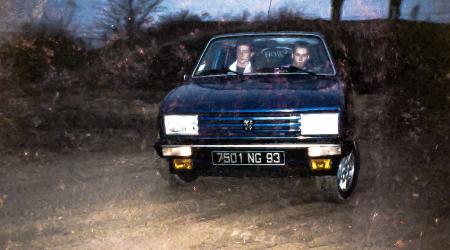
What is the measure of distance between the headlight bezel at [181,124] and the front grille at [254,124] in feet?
0.33

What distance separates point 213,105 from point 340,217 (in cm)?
139

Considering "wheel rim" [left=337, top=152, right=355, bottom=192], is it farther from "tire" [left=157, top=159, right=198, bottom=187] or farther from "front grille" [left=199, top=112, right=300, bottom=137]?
"tire" [left=157, top=159, right=198, bottom=187]

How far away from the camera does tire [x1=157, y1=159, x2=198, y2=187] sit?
16.4ft

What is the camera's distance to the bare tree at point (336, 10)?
620 inches

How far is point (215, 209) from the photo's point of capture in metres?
4.41

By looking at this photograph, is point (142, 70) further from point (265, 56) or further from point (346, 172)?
point (346, 172)

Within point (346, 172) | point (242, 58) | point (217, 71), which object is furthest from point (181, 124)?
point (346, 172)

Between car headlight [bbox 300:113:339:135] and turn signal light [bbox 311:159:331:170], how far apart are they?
0.73 ft

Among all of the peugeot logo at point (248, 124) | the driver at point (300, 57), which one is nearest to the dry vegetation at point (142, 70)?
the driver at point (300, 57)

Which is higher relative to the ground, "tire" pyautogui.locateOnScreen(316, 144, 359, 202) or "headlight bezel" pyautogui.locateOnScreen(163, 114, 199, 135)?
"headlight bezel" pyautogui.locateOnScreen(163, 114, 199, 135)

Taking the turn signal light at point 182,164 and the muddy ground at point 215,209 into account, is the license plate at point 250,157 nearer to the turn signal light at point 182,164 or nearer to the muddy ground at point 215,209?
the turn signal light at point 182,164

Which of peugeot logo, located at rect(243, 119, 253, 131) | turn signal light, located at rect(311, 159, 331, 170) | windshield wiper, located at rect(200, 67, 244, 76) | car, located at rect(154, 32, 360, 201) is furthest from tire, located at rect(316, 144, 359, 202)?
windshield wiper, located at rect(200, 67, 244, 76)

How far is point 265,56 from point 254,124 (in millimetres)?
1352

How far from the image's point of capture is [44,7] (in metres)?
12.6
